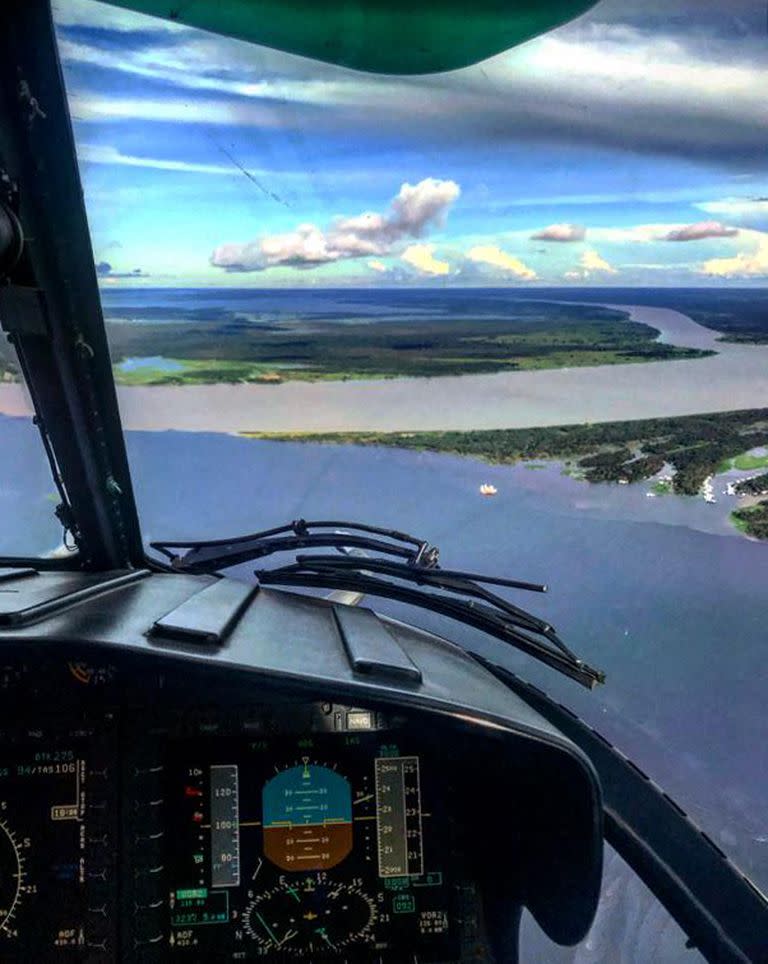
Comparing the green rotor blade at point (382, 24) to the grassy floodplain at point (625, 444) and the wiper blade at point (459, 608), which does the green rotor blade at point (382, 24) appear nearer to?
the grassy floodplain at point (625, 444)

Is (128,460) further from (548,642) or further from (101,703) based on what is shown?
(548,642)

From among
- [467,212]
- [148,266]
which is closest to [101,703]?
[148,266]

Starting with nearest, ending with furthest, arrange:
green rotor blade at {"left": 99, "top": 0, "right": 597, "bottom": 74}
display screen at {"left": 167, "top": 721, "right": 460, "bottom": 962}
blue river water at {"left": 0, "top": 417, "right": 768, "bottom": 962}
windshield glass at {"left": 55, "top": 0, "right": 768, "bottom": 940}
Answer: green rotor blade at {"left": 99, "top": 0, "right": 597, "bottom": 74}, windshield glass at {"left": 55, "top": 0, "right": 768, "bottom": 940}, display screen at {"left": 167, "top": 721, "right": 460, "bottom": 962}, blue river water at {"left": 0, "top": 417, "right": 768, "bottom": 962}

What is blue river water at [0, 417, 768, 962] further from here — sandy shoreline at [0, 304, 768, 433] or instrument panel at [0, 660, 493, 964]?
instrument panel at [0, 660, 493, 964]

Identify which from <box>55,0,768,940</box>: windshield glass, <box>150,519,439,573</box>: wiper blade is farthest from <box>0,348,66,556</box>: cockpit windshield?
<box>150,519,439,573</box>: wiper blade

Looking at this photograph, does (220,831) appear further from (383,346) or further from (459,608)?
(383,346)

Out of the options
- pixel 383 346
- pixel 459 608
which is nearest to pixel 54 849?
pixel 459 608

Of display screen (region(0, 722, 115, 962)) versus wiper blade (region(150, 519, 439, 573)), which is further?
wiper blade (region(150, 519, 439, 573))

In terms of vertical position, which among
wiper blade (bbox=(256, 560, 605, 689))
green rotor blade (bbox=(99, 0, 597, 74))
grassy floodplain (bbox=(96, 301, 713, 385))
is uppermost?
green rotor blade (bbox=(99, 0, 597, 74))

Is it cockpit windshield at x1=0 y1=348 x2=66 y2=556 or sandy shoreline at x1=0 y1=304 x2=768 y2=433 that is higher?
sandy shoreline at x1=0 y1=304 x2=768 y2=433
